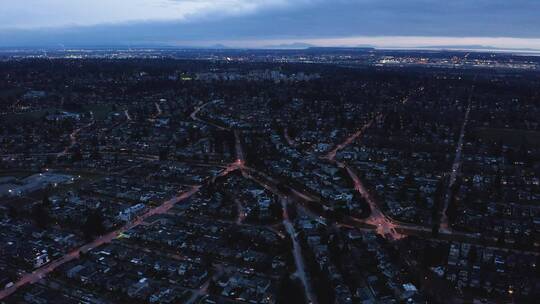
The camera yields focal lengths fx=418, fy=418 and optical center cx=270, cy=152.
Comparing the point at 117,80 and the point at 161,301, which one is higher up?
the point at 117,80

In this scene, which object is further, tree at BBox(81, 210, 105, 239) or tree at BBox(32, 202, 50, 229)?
tree at BBox(32, 202, 50, 229)

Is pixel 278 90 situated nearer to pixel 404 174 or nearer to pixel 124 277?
pixel 404 174

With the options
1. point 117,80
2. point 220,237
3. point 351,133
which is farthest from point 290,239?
point 117,80

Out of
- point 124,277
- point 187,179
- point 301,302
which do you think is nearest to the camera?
point 301,302

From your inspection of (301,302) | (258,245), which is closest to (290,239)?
(258,245)

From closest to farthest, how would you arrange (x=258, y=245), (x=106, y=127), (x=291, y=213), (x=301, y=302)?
(x=301, y=302), (x=258, y=245), (x=291, y=213), (x=106, y=127)

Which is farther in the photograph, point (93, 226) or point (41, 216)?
point (41, 216)

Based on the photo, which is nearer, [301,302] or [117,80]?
[301,302]

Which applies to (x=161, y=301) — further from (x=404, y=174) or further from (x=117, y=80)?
(x=117, y=80)

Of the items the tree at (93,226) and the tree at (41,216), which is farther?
the tree at (41,216)
